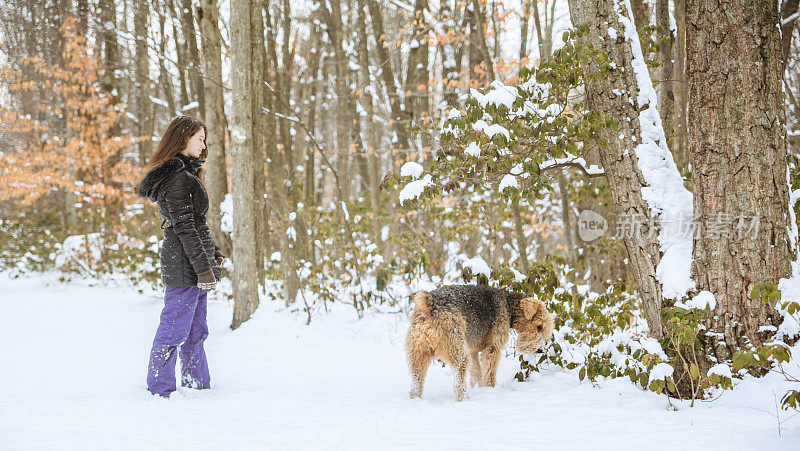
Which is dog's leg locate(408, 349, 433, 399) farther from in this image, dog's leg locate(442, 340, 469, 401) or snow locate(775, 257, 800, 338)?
snow locate(775, 257, 800, 338)

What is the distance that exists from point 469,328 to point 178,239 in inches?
85.9

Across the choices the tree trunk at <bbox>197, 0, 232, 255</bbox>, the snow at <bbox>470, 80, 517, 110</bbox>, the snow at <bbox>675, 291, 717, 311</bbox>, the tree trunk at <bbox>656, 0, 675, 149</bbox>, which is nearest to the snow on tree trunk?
the snow at <bbox>675, 291, 717, 311</bbox>

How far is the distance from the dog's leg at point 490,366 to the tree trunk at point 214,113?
16.3ft

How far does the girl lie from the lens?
3.57 m

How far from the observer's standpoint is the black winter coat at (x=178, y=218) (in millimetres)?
3557

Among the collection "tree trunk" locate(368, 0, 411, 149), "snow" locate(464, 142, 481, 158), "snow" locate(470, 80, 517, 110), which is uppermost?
"tree trunk" locate(368, 0, 411, 149)

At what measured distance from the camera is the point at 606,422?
2969 mm

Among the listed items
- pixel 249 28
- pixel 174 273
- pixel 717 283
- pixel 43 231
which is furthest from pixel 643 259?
pixel 43 231

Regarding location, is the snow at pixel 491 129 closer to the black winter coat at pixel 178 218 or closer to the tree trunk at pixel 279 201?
the black winter coat at pixel 178 218

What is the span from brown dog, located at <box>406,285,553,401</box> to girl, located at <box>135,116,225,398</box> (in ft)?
5.00

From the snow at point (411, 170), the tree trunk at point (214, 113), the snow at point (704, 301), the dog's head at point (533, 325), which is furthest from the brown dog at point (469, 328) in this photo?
the tree trunk at point (214, 113)

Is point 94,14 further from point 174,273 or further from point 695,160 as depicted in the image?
point 695,160

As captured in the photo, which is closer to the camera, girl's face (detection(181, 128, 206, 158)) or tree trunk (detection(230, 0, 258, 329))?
girl's face (detection(181, 128, 206, 158))

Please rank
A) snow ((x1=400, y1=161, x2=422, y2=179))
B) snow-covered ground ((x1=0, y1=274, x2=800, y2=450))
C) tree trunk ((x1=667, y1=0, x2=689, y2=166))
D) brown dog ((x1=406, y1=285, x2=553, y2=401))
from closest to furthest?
snow-covered ground ((x1=0, y1=274, x2=800, y2=450)), brown dog ((x1=406, y1=285, x2=553, y2=401)), snow ((x1=400, y1=161, x2=422, y2=179)), tree trunk ((x1=667, y1=0, x2=689, y2=166))
